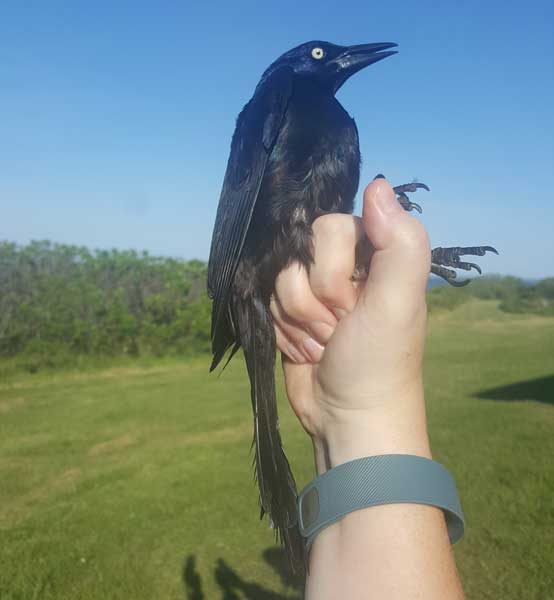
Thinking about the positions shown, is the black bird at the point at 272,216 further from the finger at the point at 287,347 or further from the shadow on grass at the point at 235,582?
the shadow on grass at the point at 235,582

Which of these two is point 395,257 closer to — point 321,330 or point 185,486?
point 321,330

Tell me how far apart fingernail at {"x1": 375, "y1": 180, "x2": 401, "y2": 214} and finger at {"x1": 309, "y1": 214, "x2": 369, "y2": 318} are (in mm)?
215

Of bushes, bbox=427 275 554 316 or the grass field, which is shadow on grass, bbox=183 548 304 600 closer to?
the grass field

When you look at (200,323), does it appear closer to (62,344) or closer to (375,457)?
(62,344)

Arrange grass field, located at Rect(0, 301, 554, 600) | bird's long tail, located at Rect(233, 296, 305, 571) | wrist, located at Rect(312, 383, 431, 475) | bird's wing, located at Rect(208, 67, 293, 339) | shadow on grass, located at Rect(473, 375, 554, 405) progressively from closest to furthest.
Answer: wrist, located at Rect(312, 383, 431, 475) < bird's long tail, located at Rect(233, 296, 305, 571) < bird's wing, located at Rect(208, 67, 293, 339) < grass field, located at Rect(0, 301, 554, 600) < shadow on grass, located at Rect(473, 375, 554, 405)

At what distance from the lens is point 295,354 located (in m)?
2.15

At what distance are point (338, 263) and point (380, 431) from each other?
72cm

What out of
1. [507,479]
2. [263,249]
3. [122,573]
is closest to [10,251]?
[122,573]

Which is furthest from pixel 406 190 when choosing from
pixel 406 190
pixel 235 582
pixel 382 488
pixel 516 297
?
pixel 516 297

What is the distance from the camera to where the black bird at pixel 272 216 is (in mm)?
2332

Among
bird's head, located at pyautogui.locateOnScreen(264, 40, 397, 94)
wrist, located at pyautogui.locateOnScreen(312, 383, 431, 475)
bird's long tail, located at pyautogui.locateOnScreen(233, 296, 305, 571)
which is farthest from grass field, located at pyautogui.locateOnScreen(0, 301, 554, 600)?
bird's head, located at pyautogui.locateOnScreen(264, 40, 397, 94)

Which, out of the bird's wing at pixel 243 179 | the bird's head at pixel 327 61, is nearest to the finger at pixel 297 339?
the bird's wing at pixel 243 179

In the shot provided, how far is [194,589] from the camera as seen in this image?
4.91 meters

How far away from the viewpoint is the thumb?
1711 mm
